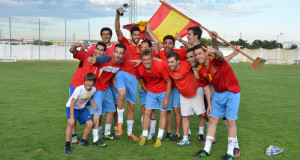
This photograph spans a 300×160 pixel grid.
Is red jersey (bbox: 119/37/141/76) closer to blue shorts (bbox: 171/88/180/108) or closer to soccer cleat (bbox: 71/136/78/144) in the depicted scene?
blue shorts (bbox: 171/88/180/108)

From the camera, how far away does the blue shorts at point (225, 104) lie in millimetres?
4543

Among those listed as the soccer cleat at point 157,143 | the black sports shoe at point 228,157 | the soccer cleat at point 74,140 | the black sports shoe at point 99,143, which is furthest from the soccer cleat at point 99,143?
the black sports shoe at point 228,157

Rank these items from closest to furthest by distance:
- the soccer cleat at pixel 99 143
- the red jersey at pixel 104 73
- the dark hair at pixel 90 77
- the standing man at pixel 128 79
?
1. the dark hair at pixel 90 77
2. the soccer cleat at pixel 99 143
3. the red jersey at pixel 104 73
4. the standing man at pixel 128 79

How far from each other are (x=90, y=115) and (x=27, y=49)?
4315 cm

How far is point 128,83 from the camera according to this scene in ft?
18.5

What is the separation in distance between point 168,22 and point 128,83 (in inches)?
88.9

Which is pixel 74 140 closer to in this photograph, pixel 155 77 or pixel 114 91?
pixel 114 91

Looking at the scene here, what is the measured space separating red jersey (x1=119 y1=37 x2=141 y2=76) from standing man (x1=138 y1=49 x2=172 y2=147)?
0.18m

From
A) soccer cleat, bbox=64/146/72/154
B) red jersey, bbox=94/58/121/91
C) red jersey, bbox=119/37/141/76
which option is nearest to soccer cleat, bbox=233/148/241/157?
red jersey, bbox=119/37/141/76

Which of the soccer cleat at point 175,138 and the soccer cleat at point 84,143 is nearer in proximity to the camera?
the soccer cleat at point 84,143

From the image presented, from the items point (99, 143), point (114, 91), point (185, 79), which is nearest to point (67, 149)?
point (99, 143)

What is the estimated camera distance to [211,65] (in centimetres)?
456

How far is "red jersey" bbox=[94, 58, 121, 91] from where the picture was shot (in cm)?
536

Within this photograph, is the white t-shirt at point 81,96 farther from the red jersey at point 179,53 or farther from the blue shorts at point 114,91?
the red jersey at point 179,53
